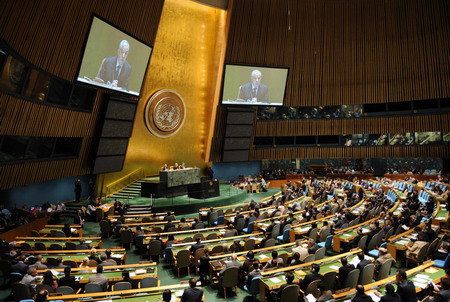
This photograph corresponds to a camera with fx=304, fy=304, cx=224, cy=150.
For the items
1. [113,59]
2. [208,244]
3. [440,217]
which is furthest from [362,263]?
[113,59]

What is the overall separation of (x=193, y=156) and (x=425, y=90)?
58.8 feet

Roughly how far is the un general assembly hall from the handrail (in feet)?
0.33

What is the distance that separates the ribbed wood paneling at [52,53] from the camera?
10078 millimetres

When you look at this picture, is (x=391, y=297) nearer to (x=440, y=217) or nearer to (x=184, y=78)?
(x=440, y=217)

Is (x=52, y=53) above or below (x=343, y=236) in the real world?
above

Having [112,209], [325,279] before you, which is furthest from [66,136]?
[325,279]

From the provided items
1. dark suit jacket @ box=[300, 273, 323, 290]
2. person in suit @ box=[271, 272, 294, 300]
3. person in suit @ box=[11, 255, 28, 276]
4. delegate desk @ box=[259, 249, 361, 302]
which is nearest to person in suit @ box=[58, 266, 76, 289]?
person in suit @ box=[11, 255, 28, 276]

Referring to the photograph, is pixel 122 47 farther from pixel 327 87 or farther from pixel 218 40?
pixel 327 87

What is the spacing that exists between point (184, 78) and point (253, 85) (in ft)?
16.7

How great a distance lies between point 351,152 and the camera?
2531 cm

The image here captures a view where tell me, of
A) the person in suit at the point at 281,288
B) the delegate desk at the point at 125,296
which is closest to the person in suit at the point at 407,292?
the person in suit at the point at 281,288

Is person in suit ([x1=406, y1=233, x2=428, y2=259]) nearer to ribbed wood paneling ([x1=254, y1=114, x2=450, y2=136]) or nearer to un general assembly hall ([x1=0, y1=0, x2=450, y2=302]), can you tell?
un general assembly hall ([x1=0, y1=0, x2=450, y2=302])

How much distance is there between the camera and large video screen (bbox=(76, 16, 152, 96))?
13.5 metres

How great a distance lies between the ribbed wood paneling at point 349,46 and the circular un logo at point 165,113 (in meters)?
5.02
